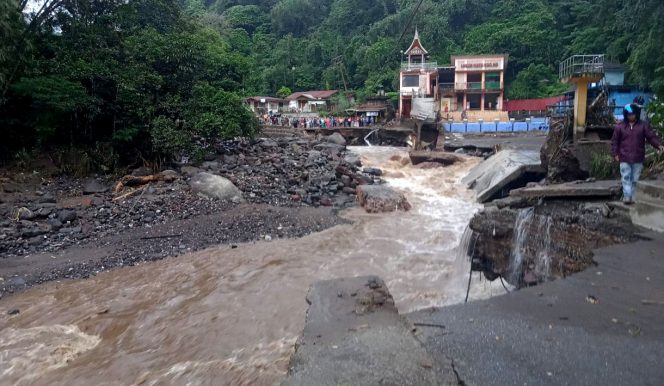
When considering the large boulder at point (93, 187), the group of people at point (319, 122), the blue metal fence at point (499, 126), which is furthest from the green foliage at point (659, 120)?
the group of people at point (319, 122)

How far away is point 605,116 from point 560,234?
8.73 metres

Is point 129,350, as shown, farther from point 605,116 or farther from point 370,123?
point 370,123

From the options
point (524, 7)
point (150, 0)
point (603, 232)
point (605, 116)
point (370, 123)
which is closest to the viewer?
point (603, 232)

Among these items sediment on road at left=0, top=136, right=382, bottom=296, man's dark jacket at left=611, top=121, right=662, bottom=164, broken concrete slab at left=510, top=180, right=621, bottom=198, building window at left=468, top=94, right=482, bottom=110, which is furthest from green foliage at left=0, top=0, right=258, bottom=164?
building window at left=468, top=94, right=482, bottom=110

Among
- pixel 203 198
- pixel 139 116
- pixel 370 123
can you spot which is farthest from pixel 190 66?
pixel 370 123

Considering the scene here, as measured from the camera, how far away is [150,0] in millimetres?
20453

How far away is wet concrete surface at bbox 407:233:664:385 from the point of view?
10.3 feet

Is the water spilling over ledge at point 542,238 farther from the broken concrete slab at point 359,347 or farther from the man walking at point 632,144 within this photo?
the broken concrete slab at point 359,347

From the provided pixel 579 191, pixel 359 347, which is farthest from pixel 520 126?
pixel 359 347

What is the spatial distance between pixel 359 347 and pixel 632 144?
618 centimetres

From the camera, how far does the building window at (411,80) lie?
1907 inches

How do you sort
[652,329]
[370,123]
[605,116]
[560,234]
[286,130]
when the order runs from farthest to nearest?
A: [370,123]
[286,130]
[605,116]
[560,234]
[652,329]

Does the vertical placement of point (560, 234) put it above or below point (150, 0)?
below

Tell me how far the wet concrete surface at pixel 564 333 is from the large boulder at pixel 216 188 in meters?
12.0
